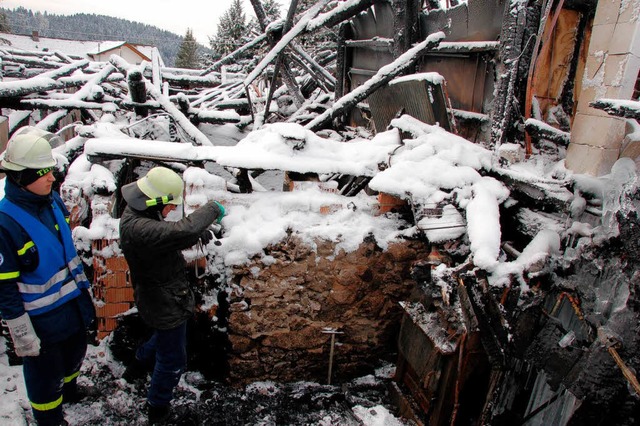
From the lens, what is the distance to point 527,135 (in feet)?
11.1

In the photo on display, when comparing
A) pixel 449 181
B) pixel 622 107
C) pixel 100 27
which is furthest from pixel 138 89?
pixel 100 27

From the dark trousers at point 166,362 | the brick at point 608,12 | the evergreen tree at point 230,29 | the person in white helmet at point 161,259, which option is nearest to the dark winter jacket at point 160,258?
the person in white helmet at point 161,259

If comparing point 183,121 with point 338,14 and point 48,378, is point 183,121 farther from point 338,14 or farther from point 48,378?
point 48,378

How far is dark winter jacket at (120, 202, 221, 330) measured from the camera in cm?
251

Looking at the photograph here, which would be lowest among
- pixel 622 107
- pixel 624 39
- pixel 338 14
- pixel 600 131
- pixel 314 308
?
pixel 314 308

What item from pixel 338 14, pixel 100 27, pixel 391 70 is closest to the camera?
pixel 391 70

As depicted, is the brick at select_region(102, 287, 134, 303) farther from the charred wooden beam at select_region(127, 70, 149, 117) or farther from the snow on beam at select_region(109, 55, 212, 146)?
the charred wooden beam at select_region(127, 70, 149, 117)

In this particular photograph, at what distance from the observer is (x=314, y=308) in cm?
340

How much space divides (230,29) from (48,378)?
3059 centimetres

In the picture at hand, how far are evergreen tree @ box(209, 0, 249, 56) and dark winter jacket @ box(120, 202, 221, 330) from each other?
90.3 feet

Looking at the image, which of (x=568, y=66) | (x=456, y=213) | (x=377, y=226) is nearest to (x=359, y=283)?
(x=377, y=226)

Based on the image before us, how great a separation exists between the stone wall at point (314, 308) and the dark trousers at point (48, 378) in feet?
3.93

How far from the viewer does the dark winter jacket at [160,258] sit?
2510 millimetres

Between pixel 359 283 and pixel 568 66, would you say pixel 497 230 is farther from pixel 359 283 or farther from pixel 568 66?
pixel 568 66
